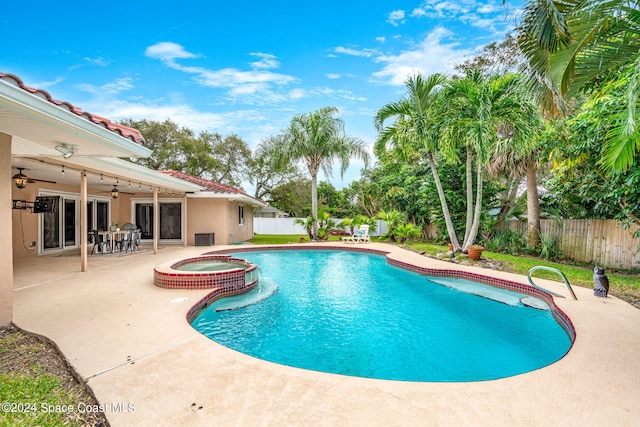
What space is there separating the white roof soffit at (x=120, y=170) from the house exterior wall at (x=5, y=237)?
9.59 ft

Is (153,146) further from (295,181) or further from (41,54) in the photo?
(41,54)

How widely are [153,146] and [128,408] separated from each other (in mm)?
27373

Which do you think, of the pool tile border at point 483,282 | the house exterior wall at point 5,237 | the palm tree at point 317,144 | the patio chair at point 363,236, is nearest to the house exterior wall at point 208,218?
the pool tile border at point 483,282

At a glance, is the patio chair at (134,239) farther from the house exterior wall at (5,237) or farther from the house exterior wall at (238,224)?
the house exterior wall at (5,237)

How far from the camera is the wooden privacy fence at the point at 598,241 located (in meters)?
8.89

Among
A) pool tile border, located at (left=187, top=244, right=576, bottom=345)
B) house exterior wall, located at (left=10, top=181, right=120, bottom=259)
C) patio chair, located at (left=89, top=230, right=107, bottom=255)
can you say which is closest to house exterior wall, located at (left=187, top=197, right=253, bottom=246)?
pool tile border, located at (left=187, top=244, right=576, bottom=345)

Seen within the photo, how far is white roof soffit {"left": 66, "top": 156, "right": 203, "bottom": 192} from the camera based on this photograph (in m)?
7.58

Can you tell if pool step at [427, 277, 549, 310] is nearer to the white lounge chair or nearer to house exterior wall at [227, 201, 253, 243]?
the white lounge chair

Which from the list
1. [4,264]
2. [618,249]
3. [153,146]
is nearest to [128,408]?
[4,264]

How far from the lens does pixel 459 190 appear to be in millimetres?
15031

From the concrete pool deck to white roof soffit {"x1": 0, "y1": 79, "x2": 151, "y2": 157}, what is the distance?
258cm

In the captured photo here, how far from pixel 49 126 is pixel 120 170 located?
217 inches

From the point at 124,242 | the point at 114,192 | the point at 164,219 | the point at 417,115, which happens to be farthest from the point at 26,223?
the point at 417,115

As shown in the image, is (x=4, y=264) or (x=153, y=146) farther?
(x=153, y=146)
